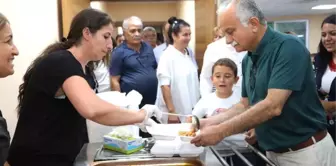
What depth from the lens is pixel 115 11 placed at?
23.7 ft

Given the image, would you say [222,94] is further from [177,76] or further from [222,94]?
[177,76]

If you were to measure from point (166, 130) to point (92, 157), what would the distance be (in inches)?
12.4

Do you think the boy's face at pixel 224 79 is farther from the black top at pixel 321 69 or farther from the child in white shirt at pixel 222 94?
the black top at pixel 321 69

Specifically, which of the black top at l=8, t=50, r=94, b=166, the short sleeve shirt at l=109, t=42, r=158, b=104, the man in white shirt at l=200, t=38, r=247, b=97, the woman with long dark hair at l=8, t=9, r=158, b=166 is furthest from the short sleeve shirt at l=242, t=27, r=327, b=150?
the short sleeve shirt at l=109, t=42, r=158, b=104

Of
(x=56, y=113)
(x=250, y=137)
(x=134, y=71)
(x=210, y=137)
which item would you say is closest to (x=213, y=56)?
(x=134, y=71)

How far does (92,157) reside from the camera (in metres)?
1.36

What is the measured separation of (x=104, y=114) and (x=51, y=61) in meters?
0.26

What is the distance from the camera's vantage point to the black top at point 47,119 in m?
1.17

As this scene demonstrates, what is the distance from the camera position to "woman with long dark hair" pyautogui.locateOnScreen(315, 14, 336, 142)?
78.3 inches

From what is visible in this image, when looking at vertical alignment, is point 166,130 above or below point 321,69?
below

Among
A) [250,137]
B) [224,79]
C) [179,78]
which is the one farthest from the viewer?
[179,78]

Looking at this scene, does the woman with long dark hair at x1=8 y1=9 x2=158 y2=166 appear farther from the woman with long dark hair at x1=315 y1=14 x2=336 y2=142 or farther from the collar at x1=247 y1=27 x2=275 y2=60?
the woman with long dark hair at x1=315 y1=14 x2=336 y2=142

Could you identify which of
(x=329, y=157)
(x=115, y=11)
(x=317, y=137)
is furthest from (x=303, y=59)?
A: (x=115, y=11)

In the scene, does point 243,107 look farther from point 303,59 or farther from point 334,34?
point 334,34
